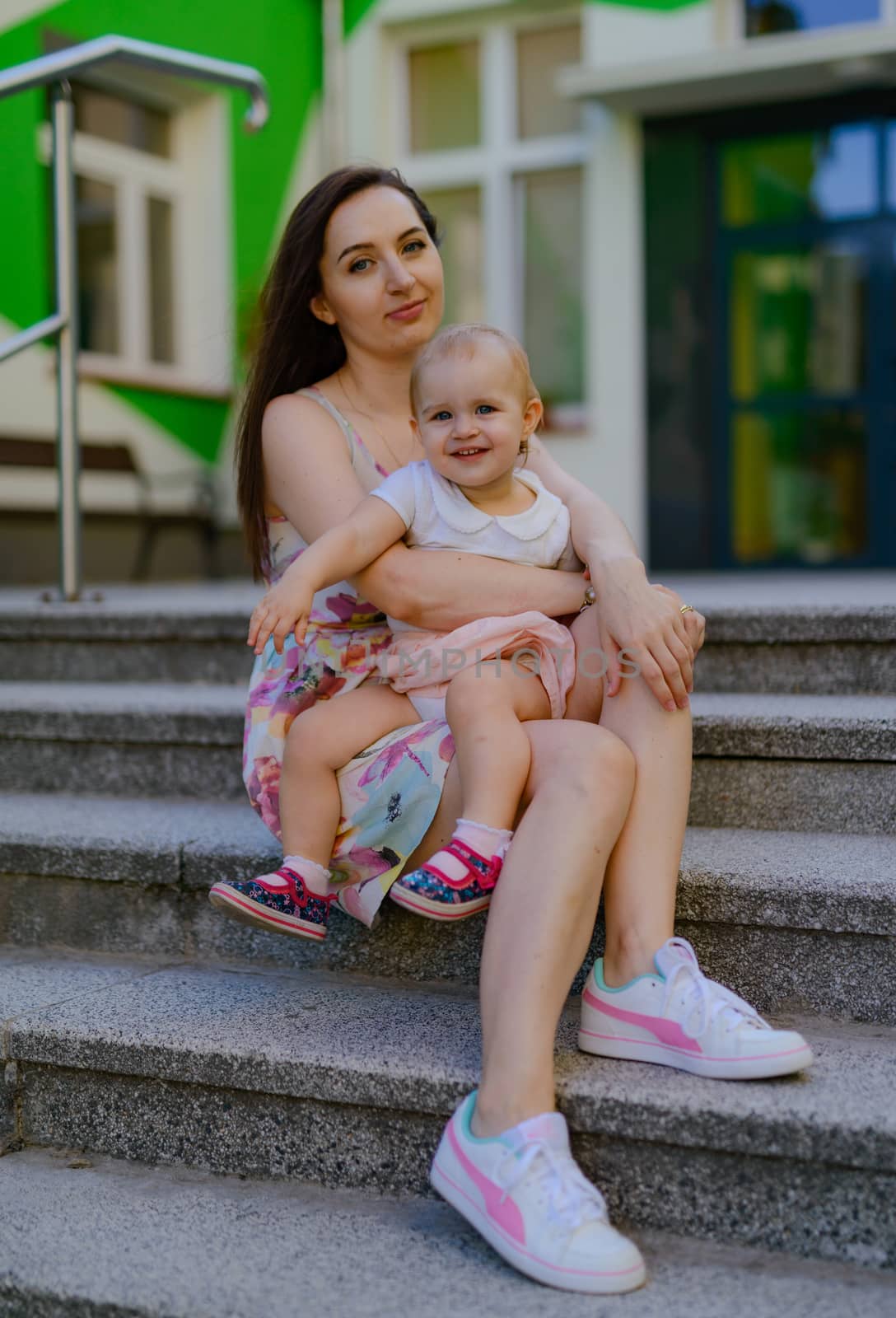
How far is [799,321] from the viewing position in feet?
21.6

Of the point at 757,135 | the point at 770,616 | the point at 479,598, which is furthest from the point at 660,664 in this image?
the point at 757,135

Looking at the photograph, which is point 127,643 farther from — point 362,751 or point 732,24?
point 732,24

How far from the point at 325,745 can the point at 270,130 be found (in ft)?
19.7

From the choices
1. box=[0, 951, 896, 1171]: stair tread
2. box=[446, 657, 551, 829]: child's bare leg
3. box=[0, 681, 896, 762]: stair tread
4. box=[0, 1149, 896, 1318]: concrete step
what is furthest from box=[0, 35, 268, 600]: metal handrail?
box=[0, 1149, 896, 1318]: concrete step

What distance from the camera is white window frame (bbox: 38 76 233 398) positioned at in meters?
6.62

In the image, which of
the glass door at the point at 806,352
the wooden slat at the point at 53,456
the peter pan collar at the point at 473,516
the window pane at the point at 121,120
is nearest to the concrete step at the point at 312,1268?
the peter pan collar at the point at 473,516

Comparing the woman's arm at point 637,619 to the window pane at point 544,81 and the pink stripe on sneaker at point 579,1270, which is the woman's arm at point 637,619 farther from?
the window pane at point 544,81

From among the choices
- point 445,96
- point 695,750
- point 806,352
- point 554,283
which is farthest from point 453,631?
point 445,96

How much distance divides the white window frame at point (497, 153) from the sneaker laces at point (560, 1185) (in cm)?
572

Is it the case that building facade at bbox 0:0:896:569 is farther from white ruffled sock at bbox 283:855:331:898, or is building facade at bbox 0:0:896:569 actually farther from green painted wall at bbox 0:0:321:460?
white ruffled sock at bbox 283:855:331:898

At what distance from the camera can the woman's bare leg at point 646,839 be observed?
1.61 m

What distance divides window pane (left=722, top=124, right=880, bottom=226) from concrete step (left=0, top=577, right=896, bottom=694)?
289 centimetres

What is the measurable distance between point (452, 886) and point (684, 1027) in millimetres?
316

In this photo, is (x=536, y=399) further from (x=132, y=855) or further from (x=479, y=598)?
(x=132, y=855)
